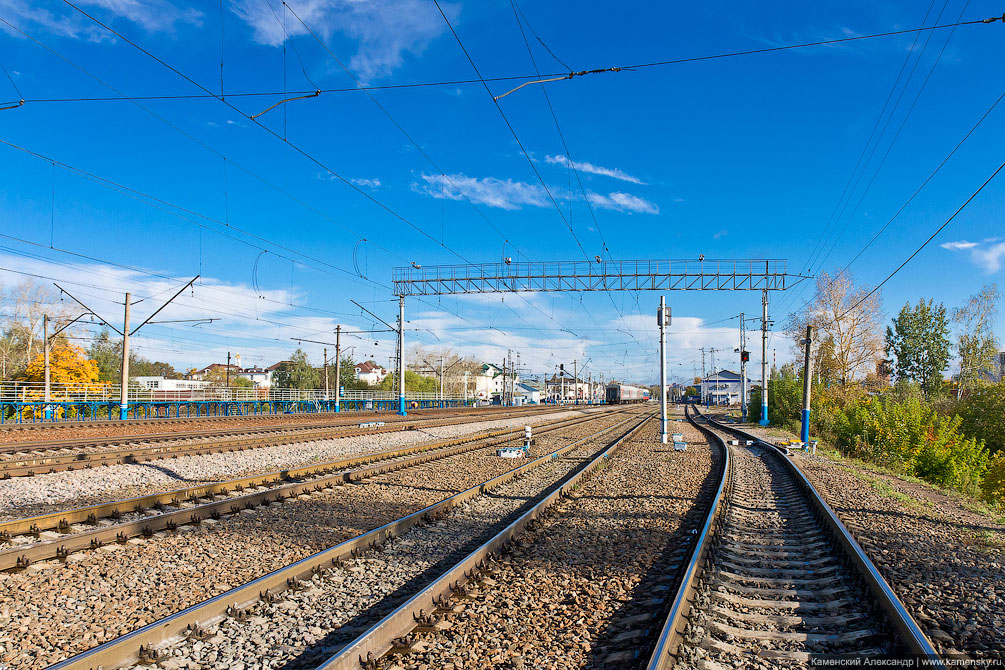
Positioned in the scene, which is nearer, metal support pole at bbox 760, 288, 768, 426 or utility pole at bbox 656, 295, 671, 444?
utility pole at bbox 656, 295, 671, 444

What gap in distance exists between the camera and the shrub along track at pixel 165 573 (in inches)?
189

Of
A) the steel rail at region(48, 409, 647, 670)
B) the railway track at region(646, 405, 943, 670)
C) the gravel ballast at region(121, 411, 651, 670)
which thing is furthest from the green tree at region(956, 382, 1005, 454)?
the steel rail at region(48, 409, 647, 670)

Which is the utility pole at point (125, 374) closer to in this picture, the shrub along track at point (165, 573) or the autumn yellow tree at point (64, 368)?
the autumn yellow tree at point (64, 368)

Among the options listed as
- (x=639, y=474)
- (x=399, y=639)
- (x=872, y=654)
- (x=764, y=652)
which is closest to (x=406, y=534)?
(x=399, y=639)

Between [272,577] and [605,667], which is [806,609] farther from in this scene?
[272,577]

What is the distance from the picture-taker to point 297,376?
75.9 metres

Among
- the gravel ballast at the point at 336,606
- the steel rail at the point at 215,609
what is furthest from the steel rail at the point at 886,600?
the steel rail at the point at 215,609

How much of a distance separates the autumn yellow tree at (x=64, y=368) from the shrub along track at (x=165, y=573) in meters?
44.4

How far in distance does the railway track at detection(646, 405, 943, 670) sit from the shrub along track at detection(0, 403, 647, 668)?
3.64 m

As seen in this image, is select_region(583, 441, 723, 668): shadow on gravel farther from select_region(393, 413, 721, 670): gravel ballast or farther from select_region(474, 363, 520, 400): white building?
select_region(474, 363, 520, 400): white building

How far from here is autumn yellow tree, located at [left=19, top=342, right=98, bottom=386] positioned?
1743 inches

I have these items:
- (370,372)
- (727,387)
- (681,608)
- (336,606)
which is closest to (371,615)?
(336,606)

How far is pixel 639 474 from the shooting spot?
14.8 metres

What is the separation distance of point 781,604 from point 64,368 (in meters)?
52.7
